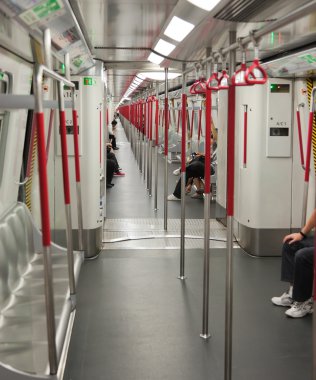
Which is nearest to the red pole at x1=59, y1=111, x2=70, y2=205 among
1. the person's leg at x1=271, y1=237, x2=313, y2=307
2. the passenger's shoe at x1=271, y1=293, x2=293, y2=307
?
the person's leg at x1=271, y1=237, x2=313, y2=307

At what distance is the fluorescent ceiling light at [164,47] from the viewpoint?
5534 millimetres

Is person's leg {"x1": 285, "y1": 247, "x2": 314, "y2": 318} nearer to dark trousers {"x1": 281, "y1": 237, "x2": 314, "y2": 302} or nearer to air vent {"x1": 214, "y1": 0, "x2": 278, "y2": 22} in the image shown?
dark trousers {"x1": 281, "y1": 237, "x2": 314, "y2": 302}

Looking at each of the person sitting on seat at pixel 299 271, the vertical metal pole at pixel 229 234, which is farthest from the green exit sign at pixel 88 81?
the vertical metal pole at pixel 229 234

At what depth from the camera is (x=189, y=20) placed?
13.3ft

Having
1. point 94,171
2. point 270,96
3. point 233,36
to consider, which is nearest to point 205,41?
point 233,36

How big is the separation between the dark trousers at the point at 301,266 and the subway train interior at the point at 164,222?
0.04 ft

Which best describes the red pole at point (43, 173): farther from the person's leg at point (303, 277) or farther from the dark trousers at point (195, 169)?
the dark trousers at point (195, 169)

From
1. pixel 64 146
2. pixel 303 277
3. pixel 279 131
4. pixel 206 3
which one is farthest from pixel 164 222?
pixel 64 146

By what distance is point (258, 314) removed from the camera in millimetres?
4898

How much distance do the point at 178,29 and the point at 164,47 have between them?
132cm

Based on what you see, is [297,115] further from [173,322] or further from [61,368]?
[61,368]

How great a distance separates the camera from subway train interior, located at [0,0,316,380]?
3.07 m

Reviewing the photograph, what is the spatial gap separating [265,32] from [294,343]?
2529 millimetres

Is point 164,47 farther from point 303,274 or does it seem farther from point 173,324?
point 173,324
